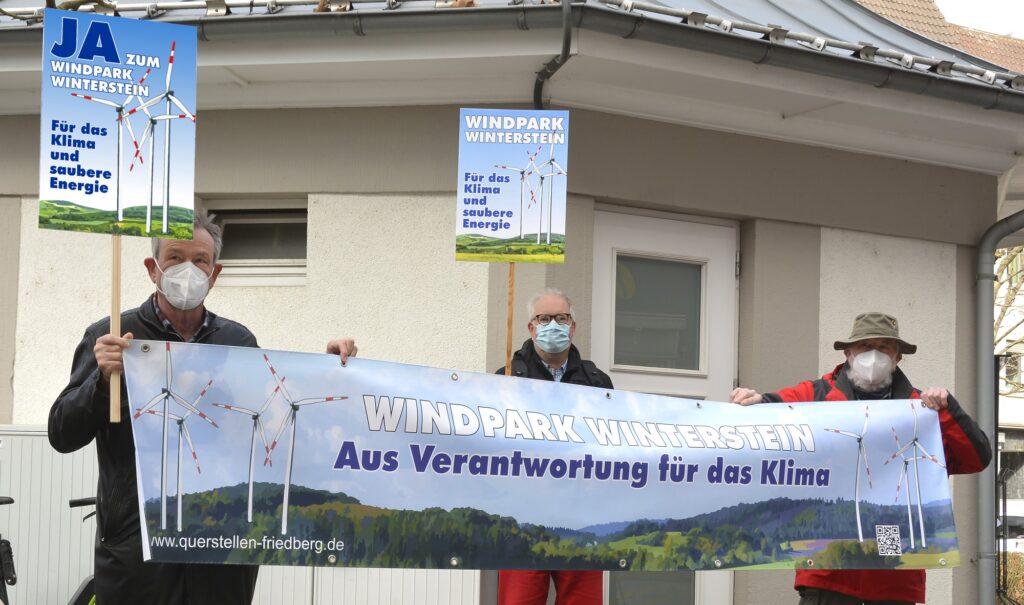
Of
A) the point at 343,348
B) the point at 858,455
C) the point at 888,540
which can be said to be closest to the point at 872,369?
the point at 858,455

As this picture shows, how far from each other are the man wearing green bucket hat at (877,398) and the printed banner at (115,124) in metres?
2.60

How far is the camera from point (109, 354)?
3.89 m

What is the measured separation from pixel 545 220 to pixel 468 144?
47 centimetres

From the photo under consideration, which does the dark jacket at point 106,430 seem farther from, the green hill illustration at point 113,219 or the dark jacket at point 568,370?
the dark jacket at point 568,370

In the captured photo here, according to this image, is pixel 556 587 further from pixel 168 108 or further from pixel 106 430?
pixel 168 108

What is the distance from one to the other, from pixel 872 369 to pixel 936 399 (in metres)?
0.30

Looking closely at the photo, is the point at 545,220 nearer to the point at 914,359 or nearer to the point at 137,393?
the point at 137,393

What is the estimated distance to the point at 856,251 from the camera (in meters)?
7.82

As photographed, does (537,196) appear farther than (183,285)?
Yes

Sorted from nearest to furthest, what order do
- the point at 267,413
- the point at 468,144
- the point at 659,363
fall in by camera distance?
the point at 267,413 < the point at 468,144 < the point at 659,363

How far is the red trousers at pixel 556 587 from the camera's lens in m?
5.52

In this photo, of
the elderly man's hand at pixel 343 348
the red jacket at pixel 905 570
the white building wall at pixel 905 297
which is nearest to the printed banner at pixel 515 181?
the elderly man's hand at pixel 343 348

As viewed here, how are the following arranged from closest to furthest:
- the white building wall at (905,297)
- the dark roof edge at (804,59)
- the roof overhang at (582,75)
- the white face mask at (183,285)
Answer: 1. the white face mask at (183,285)
2. the dark roof edge at (804,59)
3. the roof overhang at (582,75)
4. the white building wall at (905,297)

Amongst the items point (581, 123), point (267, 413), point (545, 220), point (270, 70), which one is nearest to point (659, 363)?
point (581, 123)
